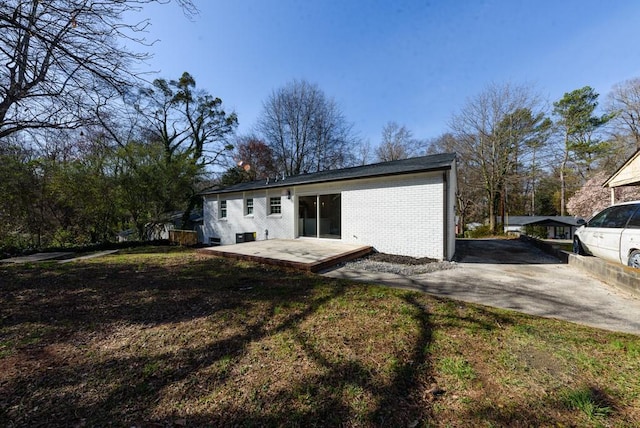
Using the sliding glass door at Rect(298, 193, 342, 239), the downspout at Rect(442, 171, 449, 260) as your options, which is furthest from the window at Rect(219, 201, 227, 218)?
the downspout at Rect(442, 171, 449, 260)

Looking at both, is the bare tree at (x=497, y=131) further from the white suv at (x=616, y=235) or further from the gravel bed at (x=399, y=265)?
the gravel bed at (x=399, y=265)

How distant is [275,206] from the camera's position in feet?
36.9

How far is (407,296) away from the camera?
3.82 meters

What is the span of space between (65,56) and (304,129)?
19107 millimetres

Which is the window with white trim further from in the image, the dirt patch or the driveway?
the driveway

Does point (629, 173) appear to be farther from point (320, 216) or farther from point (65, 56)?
point (65, 56)

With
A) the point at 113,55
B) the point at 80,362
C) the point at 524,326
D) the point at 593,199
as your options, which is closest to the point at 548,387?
the point at 524,326

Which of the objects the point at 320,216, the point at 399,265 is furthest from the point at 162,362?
the point at 320,216

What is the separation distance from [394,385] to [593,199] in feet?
86.0

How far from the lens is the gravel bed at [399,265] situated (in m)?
5.71

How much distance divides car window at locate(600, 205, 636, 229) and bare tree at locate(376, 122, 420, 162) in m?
19.4

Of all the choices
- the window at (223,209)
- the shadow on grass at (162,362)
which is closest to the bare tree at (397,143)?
the window at (223,209)

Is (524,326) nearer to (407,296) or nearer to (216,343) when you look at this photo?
(407,296)

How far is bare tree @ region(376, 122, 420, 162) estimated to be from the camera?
23.9 metres
